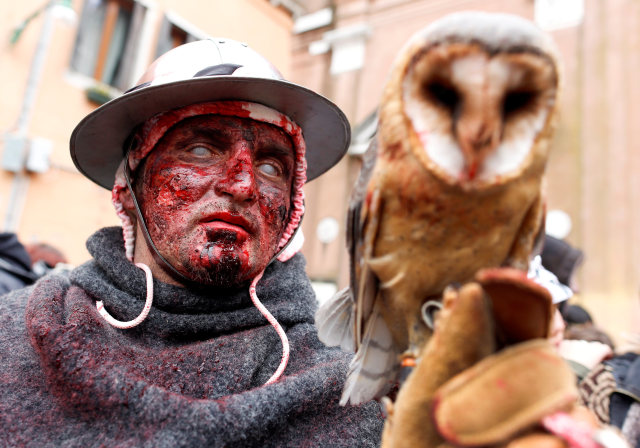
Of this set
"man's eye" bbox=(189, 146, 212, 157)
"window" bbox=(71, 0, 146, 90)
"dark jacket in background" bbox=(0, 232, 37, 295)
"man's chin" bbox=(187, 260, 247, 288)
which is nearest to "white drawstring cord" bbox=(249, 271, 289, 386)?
"man's chin" bbox=(187, 260, 247, 288)

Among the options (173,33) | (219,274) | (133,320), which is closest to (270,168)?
(219,274)

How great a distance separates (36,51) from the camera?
6668 mm

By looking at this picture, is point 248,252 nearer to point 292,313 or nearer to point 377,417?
point 292,313

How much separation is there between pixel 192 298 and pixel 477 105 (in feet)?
4.35

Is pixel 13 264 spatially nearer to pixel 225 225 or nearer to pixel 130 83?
pixel 225 225

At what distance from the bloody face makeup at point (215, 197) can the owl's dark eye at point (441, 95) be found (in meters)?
0.99

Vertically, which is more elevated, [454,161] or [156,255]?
[454,161]

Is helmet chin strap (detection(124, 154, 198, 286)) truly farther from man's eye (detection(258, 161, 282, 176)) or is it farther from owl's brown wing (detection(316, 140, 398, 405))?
owl's brown wing (detection(316, 140, 398, 405))

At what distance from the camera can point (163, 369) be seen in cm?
154

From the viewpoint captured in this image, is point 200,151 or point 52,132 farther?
point 52,132

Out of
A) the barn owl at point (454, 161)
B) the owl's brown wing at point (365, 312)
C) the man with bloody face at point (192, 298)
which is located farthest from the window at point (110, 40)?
the barn owl at point (454, 161)

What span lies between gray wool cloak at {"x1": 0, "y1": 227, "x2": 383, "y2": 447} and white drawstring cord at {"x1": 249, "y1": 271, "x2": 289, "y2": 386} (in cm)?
4

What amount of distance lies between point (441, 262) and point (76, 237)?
7.05 meters

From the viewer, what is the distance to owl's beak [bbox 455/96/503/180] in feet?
2.40
